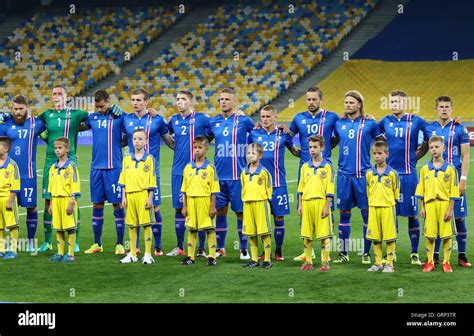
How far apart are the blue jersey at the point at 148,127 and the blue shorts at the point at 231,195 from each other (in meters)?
0.92

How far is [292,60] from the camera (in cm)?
3631

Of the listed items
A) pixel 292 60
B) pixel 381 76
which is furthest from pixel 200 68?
pixel 381 76

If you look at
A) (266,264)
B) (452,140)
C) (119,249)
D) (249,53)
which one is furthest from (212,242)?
(249,53)

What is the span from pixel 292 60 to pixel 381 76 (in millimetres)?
3662

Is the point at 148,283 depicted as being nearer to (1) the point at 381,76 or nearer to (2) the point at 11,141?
(2) the point at 11,141

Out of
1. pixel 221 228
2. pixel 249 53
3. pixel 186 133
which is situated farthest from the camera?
pixel 249 53

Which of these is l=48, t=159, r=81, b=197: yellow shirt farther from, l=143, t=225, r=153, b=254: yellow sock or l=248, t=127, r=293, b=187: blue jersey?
l=248, t=127, r=293, b=187: blue jersey

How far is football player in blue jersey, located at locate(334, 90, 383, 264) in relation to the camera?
10.5m

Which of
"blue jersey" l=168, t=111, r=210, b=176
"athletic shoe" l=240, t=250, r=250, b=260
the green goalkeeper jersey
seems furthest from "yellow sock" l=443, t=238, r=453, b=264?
the green goalkeeper jersey

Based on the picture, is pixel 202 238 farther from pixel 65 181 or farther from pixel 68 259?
pixel 65 181

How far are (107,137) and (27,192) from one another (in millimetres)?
1222

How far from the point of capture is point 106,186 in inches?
444

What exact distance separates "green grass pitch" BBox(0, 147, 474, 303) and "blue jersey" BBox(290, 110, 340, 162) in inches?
53.2

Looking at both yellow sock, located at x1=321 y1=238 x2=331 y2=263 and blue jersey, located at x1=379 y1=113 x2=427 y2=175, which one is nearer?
yellow sock, located at x1=321 y1=238 x2=331 y2=263
